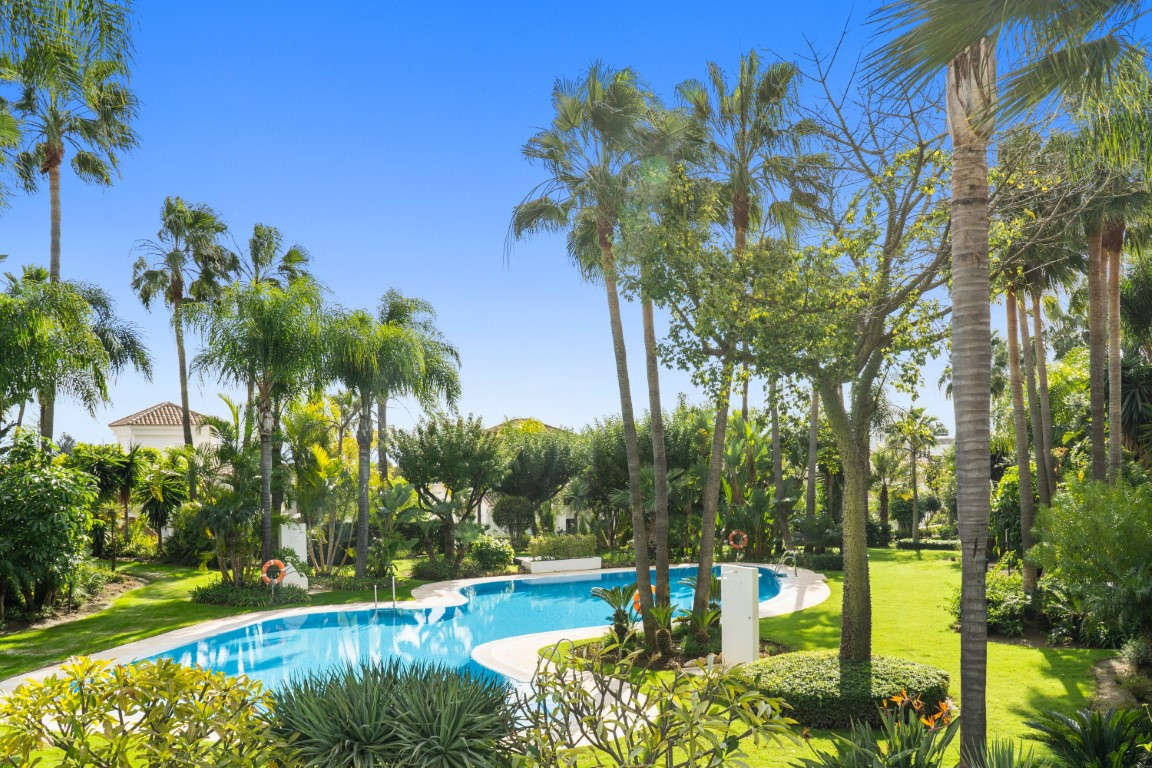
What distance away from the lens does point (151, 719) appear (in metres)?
5.12

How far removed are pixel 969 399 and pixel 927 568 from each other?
19707 millimetres

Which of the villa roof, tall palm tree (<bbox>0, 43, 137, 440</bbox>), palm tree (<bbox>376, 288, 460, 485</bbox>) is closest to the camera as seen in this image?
tall palm tree (<bbox>0, 43, 137, 440</bbox>)

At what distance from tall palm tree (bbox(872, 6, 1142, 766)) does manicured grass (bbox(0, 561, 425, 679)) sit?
12.9 m

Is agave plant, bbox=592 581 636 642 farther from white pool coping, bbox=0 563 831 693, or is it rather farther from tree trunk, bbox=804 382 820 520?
tree trunk, bbox=804 382 820 520

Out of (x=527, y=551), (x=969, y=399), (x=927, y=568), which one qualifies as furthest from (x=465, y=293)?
(x=969, y=399)

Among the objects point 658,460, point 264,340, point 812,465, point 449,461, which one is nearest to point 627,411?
point 658,460

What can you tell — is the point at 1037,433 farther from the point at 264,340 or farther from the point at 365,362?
the point at 264,340

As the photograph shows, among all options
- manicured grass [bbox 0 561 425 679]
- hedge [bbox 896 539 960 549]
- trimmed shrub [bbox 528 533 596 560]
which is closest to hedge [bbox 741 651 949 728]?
manicured grass [bbox 0 561 425 679]

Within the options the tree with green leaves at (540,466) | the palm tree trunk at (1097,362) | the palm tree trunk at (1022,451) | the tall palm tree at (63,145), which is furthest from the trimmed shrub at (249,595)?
the palm tree trunk at (1097,362)

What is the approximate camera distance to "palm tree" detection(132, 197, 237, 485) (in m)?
24.2

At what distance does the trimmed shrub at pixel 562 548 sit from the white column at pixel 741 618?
15.4 metres

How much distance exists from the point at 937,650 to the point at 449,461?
16.3m

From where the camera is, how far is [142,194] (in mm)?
24797

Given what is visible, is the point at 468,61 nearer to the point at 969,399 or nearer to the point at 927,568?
the point at 969,399
